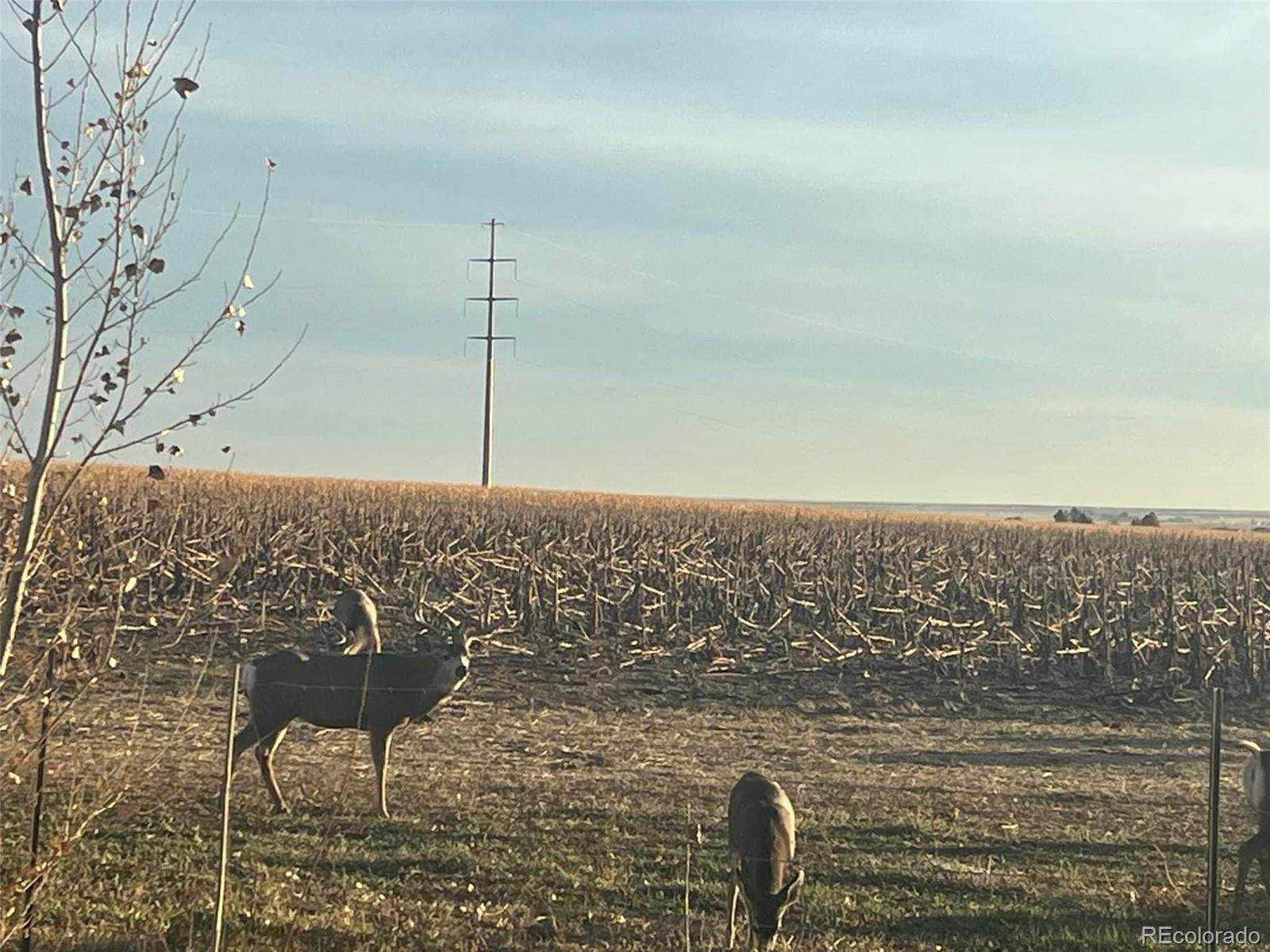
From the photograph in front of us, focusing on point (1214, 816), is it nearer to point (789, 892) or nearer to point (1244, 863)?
point (789, 892)

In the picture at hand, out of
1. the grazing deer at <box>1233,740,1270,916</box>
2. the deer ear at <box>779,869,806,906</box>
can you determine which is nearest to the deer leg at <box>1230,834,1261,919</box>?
the grazing deer at <box>1233,740,1270,916</box>

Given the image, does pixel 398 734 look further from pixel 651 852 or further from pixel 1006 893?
pixel 1006 893

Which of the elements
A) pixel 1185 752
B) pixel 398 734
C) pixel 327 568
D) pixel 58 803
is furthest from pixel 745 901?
pixel 327 568

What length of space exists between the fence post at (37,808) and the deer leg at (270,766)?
12.9ft

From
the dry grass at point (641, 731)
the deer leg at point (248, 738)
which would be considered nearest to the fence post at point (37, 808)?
the dry grass at point (641, 731)

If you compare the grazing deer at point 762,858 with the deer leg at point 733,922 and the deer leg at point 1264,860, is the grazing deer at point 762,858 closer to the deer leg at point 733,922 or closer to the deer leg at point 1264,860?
the deer leg at point 733,922

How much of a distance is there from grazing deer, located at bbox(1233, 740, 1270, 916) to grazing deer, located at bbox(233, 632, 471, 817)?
6039mm

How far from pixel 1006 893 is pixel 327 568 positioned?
1790 cm

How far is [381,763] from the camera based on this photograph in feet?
38.4

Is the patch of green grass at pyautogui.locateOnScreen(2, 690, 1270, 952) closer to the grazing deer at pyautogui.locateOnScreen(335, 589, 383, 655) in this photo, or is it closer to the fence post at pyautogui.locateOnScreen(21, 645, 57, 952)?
the fence post at pyautogui.locateOnScreen(21, 645, 57, 952)

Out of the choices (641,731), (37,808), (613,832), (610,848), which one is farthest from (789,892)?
(641,731)

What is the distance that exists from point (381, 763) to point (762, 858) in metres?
4.47

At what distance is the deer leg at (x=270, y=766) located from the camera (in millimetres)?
11469

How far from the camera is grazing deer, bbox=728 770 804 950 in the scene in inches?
307
